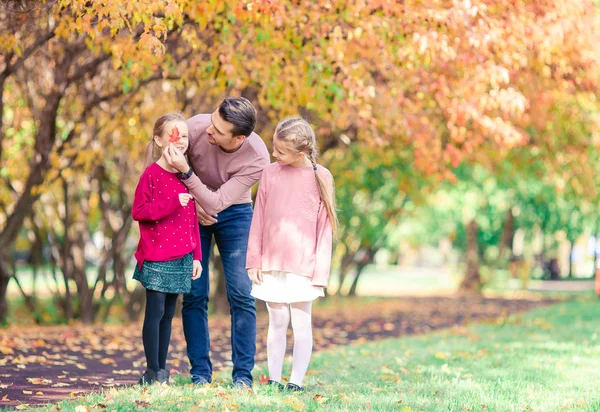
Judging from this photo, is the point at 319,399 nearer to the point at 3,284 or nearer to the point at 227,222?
the point at 227,222

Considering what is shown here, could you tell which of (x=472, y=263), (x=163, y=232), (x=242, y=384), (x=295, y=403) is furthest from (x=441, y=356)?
(x=472, y=263)

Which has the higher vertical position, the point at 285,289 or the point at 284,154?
the point at 284,154

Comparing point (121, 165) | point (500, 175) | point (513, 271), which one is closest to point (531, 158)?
point (500, 175)

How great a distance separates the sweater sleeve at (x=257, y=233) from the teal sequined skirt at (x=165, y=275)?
1.44 feet

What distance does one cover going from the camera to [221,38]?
8.06m

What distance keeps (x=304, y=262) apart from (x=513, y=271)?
89.9 ft

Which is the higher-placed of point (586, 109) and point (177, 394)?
point (586, 109)

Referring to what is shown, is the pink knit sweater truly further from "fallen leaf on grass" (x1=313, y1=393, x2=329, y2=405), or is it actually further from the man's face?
"fallen leaf on grass" (x1=313, y1=393, x2=329, y2=405)

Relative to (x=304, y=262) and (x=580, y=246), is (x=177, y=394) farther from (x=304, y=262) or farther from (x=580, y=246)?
(x=580, y=246)

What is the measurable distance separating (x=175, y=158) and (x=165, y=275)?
2.40 ft

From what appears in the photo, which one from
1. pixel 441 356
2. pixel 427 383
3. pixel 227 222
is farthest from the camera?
pixel 441 356

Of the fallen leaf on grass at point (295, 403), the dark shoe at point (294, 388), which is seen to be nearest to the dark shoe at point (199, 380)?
the dark shoe at point (294, 388)

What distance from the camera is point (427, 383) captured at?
19.0 ft

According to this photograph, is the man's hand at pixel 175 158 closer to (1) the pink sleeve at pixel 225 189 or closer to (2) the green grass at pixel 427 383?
(1) the pink sleeve at pixel 225 189
